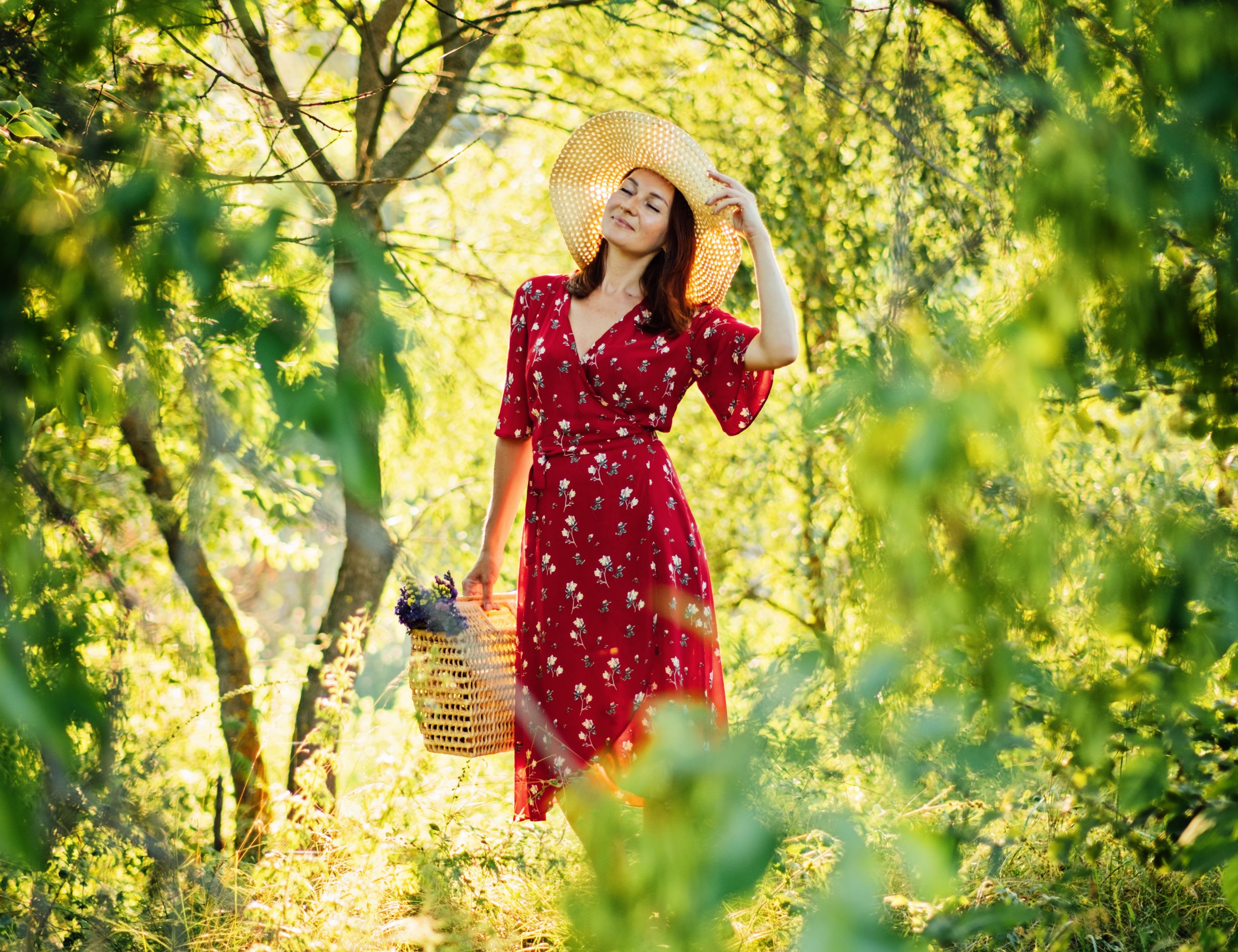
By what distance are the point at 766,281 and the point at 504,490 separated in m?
0.73

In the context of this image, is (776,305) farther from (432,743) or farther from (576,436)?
(432,743)

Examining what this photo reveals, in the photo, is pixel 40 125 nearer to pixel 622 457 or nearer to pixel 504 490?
pixel 622 457

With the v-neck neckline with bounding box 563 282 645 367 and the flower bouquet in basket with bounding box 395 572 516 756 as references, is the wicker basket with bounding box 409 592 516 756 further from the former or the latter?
the v-neck neckline with bounding box 563 282 645 367

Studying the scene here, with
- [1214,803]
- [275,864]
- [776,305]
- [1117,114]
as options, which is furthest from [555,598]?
[1117,114]

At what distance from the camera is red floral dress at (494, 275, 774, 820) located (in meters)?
2.06

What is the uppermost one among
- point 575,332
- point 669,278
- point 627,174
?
point 627,174

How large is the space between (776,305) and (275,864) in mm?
1569

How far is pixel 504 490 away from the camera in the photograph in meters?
2.29

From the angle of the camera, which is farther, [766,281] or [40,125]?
[766,281]

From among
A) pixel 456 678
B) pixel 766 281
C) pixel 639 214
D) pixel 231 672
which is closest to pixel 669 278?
pixel 639 214

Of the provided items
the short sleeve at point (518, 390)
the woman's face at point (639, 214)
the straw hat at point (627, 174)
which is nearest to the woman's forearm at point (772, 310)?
the straw hat at point (627, 174)

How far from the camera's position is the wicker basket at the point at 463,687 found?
2053mm

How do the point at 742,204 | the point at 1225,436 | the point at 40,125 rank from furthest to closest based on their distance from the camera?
1. the point at 742,204
2. the point at 1225,436
3. the point at 40,125

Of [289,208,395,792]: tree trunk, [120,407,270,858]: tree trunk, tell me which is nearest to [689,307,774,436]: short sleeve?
[120,407,270,858]: tree trunk
